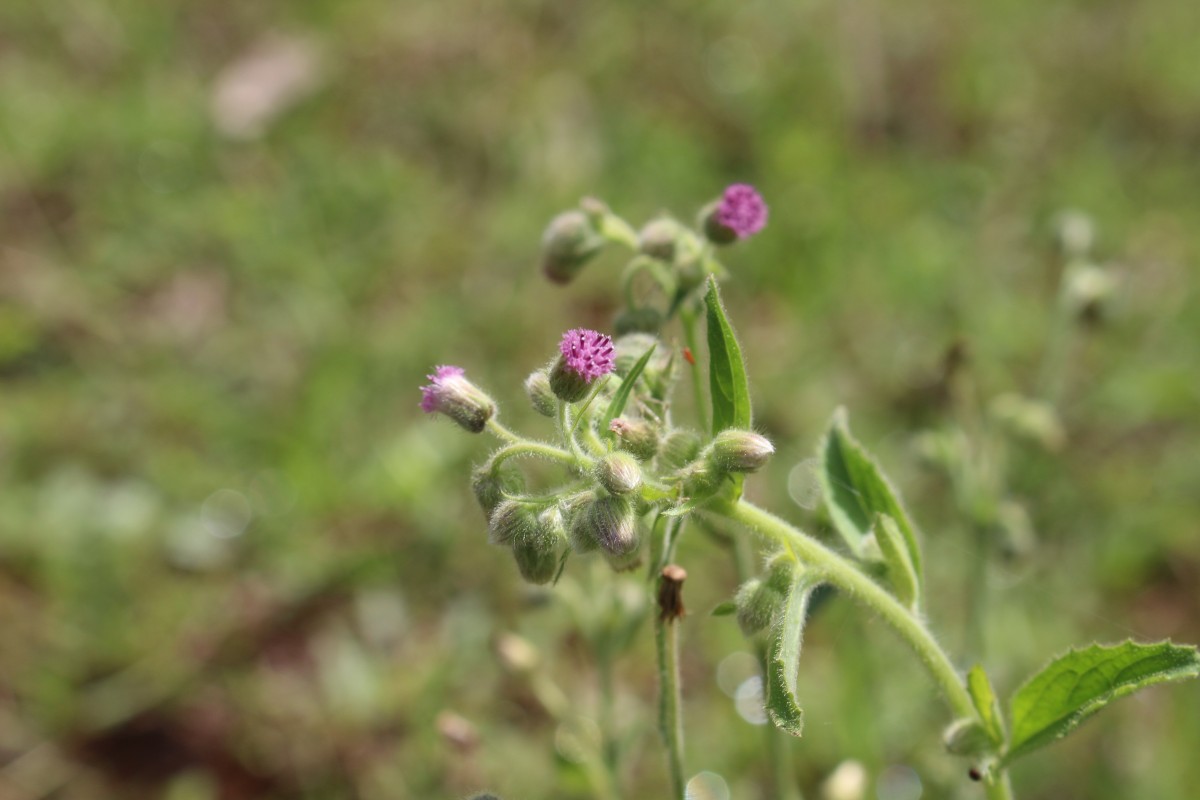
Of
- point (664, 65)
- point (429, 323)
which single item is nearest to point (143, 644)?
point (429, 323)

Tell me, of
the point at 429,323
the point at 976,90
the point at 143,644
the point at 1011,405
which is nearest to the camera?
the point at 1011,405

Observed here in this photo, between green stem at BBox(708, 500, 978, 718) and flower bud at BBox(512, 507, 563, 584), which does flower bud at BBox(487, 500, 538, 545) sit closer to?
flower bud at BBox(512, 507, 563, 584)

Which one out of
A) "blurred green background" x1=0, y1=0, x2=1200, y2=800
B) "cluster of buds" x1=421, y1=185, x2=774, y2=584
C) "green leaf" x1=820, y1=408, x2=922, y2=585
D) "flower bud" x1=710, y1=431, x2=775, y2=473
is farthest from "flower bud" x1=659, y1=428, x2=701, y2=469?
"blurred green background" x1=0, y1=0, x2=1200, y2=800

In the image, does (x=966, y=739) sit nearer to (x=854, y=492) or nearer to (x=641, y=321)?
(x=854, y=492)

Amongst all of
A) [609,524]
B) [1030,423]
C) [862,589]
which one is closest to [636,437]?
[609,524]

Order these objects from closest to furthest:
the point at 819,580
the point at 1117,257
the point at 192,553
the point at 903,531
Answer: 1. the point at 819,580
2. the point at 903,531
3. the point at 192,553
4. the point at 1117,257

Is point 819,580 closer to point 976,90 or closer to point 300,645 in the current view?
point 300,645

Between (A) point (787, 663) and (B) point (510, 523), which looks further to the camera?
(B) point (510, 523)
